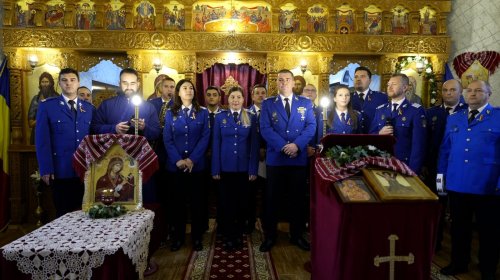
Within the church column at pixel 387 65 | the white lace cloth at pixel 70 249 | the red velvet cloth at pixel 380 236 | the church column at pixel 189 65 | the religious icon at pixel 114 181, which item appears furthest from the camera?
the church column at pixel 387 65

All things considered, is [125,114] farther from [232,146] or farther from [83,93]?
[83,93]

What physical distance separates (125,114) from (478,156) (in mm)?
3580

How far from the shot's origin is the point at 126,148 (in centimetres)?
294

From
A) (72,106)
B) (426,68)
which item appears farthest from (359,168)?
(426,68)

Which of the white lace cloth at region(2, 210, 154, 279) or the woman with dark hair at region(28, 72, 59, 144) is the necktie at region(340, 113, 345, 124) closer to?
the white lace cloth at region(2, 210, 154, 279)

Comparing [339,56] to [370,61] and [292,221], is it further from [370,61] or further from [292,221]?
[292,221]

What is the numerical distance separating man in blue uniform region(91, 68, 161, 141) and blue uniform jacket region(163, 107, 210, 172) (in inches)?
6.9

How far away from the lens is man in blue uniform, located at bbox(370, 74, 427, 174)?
3.54 m

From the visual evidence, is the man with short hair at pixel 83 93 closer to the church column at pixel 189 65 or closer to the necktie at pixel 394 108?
the church column at pixel 189 65

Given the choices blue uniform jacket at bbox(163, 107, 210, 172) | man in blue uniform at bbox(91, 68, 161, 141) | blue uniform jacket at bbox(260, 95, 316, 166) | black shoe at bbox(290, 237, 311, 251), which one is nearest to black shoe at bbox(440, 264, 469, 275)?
black shoe at bbox(290, 237, 311, 251)

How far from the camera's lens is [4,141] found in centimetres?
546

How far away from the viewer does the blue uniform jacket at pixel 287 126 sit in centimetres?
382

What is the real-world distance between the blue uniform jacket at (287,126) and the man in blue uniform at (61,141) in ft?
6.58

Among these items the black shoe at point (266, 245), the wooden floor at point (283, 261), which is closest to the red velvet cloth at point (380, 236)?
the wooden floor at point (283, 261)
